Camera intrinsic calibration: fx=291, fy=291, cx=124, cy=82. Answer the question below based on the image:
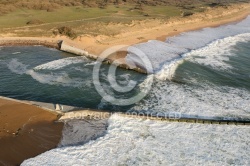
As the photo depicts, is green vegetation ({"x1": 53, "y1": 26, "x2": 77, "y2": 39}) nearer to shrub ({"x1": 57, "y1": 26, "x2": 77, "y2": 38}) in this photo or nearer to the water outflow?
shrub ({"x1": 57, "y1": 26, "x2": 77, "y2": 38})

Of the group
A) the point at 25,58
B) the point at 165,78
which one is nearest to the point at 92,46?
the point at 25,58

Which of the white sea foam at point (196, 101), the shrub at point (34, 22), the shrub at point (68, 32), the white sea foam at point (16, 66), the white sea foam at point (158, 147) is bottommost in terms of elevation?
the white sea foam at point (158, 147)

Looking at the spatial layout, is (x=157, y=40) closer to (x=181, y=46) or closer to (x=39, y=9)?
(x=181, y=46)


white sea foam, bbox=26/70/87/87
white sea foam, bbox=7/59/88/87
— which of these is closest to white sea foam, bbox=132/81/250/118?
white sea foam, bbox=7/59/88/87

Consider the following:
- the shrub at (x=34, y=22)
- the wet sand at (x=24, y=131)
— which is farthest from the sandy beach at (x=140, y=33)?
the wet sand at (x=24, y=131)

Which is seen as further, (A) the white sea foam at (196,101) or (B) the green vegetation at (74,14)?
(B) the green vegetation at (74,14)

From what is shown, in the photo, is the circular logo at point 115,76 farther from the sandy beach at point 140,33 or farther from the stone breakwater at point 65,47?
the sandy beach at point 140,33
